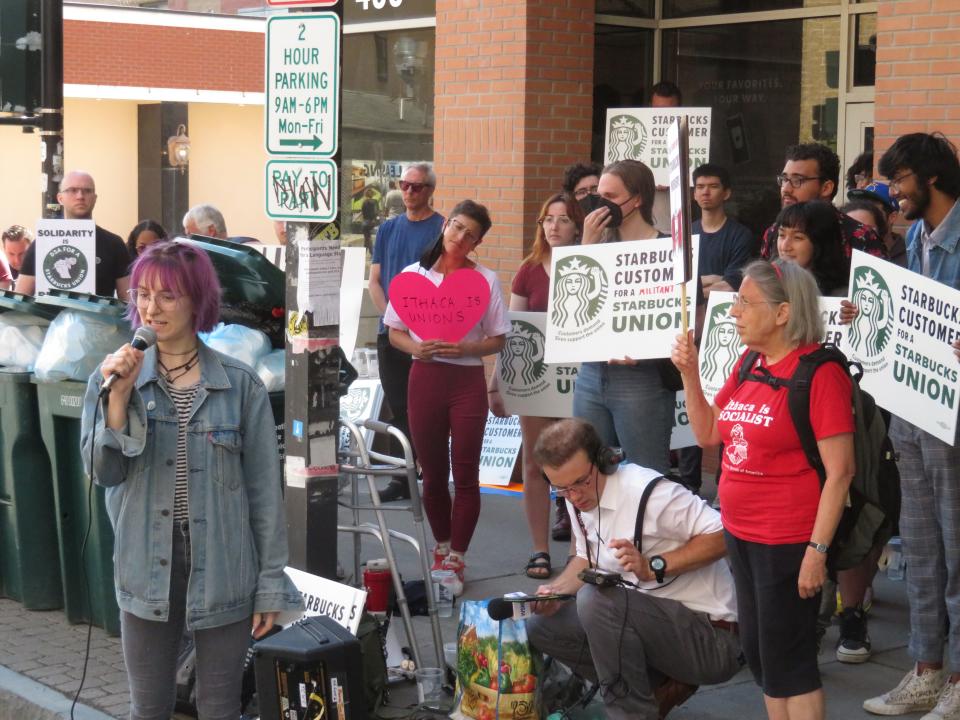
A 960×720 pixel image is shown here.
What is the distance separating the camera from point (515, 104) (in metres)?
9.87

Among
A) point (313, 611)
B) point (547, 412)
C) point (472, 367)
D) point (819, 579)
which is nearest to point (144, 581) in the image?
point (313, 611)

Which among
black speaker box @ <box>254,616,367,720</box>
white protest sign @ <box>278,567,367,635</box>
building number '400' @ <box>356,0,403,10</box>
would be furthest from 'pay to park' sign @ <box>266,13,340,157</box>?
building number '400' @ <box>356,0,403,10</box>

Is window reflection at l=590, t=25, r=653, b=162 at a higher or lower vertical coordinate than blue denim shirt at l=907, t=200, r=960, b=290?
higher

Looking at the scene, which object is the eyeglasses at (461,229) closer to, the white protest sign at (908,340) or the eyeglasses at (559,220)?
the eyeglasses at (559,220)

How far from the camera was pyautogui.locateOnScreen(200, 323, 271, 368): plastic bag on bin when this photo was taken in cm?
635

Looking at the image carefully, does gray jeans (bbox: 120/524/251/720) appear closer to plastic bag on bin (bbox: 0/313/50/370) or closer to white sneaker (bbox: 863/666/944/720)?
white sneaker (bbox: 863/666/944/720)

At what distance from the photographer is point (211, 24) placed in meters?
27.3

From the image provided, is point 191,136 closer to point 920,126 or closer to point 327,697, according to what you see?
point 920,126

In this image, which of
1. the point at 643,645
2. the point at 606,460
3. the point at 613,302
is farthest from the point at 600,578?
the point at 613,302

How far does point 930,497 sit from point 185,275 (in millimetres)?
2952

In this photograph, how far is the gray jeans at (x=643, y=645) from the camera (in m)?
4.80

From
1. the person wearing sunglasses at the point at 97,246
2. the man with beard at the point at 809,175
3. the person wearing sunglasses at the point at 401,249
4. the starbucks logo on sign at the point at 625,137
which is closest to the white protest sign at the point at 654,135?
the starbucks logo on sign at the point at 625,137

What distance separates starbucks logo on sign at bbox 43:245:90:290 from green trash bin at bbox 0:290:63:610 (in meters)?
1.33

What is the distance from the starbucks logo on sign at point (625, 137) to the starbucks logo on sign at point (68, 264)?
11.0 ft
